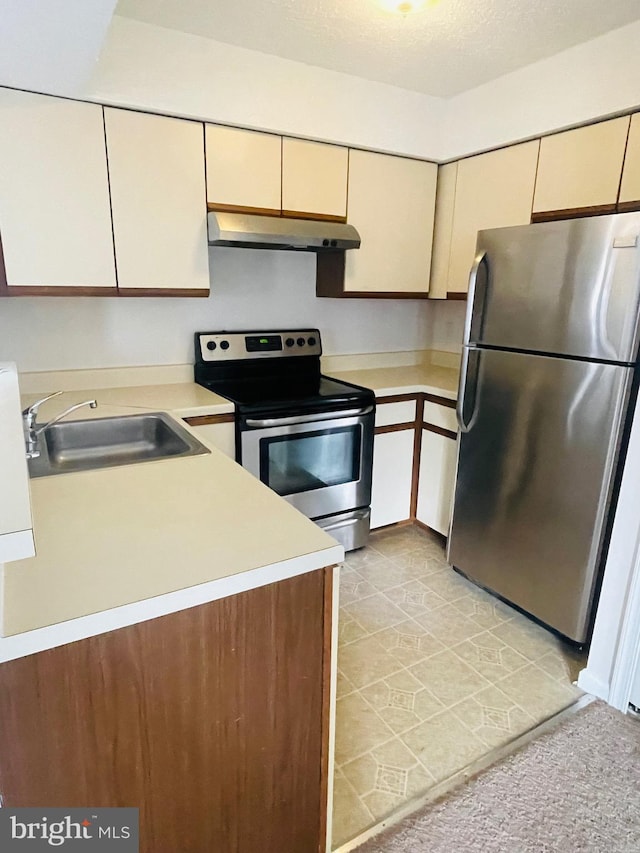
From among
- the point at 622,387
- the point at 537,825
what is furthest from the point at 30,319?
the point at 537,825

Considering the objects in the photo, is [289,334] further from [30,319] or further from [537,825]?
[537,825]

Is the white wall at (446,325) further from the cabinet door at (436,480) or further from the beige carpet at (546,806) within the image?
the beige carpet at (546,806)

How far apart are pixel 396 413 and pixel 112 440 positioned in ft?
4.85

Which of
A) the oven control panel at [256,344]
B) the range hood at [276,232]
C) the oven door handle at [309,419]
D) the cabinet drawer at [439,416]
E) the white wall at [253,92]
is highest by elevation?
the white wall at [253,92]

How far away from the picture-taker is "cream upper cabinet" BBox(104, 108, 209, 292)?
2.11m

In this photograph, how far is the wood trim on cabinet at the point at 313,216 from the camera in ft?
8.20

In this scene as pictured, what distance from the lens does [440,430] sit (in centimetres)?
282

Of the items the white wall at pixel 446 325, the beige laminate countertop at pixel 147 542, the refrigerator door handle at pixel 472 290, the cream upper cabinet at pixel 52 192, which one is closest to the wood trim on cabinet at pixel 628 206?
the refrigerator door handle at pixel 472 290

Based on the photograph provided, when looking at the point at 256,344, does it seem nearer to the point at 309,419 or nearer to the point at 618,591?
the point at 309,419

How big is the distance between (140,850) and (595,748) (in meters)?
1.43

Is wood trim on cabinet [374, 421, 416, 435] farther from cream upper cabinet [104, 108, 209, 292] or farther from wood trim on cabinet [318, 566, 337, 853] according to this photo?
wood trim on cabinet [318, 566, 337, 853]

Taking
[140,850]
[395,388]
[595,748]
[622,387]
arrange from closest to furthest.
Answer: [140,850] < [595,748] < [622,387] < [395,388]

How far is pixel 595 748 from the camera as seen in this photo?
167cm

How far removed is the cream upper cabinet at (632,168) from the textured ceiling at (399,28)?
0.38m
